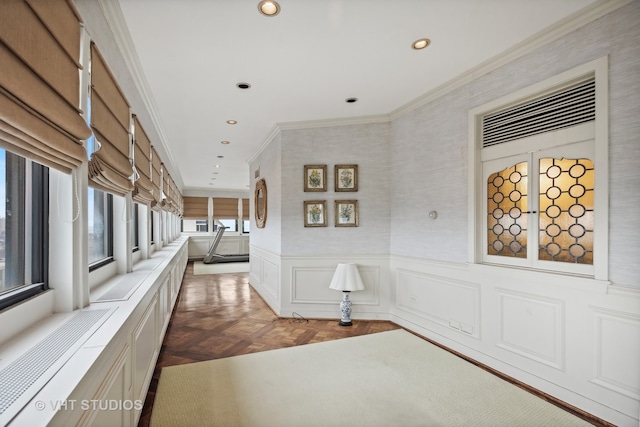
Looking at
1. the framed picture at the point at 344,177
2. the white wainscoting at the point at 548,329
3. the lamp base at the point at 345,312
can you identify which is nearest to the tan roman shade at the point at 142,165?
the framed picture at the point at 344,177

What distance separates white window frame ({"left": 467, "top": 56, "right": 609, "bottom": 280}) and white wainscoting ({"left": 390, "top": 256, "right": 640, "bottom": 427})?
14cm

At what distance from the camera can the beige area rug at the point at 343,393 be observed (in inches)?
83.9

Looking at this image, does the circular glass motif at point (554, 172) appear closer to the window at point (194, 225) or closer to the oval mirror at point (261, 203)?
the oval mirror at point (261, 203)

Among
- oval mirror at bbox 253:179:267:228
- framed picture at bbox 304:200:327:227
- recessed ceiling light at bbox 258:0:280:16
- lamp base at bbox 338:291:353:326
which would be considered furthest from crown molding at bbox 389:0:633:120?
oval mirror at bbox 253:179:267:228

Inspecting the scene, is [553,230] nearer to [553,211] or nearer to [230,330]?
[553,211]

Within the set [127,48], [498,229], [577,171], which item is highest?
[127,48]

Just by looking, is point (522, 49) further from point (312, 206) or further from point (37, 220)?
point (37, 220)

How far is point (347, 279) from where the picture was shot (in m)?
4.05

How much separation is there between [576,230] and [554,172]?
0.47 m

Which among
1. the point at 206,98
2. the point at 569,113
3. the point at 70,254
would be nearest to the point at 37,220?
the point at 70,254

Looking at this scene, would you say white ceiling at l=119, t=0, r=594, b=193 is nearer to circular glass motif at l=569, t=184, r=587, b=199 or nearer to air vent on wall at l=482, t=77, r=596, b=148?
air vent on wall at l=482, t=77, r=596, b=148

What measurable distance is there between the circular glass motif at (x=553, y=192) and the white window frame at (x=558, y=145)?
0.30 meters

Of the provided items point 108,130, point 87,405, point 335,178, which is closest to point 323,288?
point 335,178

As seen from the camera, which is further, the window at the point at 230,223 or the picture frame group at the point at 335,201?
the window at the point at 230,223
